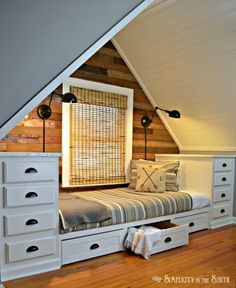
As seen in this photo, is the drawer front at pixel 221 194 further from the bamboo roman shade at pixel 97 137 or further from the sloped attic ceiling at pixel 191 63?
the bamboo roman shade at pixel 97 137

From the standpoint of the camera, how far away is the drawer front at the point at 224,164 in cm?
325

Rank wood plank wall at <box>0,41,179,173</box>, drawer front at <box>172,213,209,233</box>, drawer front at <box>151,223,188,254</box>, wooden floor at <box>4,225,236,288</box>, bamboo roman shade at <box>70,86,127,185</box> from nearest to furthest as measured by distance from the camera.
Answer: wooden floor at <box>4,225,236,288</box>, drawer front at <box>151,223,188,254</box>, wood plank wall at <box>0,41,179,173</box>, drawer front at <box>172,213,209,233</box>, bamboo roman shade at <box>70,86,127,185</box>

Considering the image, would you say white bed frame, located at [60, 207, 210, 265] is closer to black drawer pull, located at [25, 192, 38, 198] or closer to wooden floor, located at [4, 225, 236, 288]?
wooden floor, located at [4, 225, 236, 288]

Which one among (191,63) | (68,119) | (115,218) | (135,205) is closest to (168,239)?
(135,205)

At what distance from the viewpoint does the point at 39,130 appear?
282 cm

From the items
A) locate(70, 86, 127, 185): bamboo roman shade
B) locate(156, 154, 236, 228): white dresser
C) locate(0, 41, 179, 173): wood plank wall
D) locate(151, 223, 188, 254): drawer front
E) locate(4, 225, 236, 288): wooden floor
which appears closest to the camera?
locate(4, 225, 236, 288): wooden floor

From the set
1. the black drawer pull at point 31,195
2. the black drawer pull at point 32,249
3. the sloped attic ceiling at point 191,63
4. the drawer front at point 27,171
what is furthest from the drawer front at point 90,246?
the sloped attic ceiling at point 191,63

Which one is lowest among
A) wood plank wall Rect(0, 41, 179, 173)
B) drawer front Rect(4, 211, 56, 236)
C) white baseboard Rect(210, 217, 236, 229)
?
white baseboard Rect(210, 217, 236, 229)

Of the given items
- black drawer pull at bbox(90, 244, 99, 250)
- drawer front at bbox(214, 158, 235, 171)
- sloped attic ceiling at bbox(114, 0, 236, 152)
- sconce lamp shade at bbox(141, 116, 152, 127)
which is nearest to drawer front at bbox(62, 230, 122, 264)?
black drawer pull at bbox(90, 244, 99, 250)

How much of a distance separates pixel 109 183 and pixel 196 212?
114cm

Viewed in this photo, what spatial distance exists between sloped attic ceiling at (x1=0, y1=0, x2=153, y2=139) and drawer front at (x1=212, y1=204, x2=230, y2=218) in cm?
265

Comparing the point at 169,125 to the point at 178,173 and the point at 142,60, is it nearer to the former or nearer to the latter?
the point at 178,173

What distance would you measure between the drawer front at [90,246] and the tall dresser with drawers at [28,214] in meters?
0.09

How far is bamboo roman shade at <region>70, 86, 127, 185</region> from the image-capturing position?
3.05m
